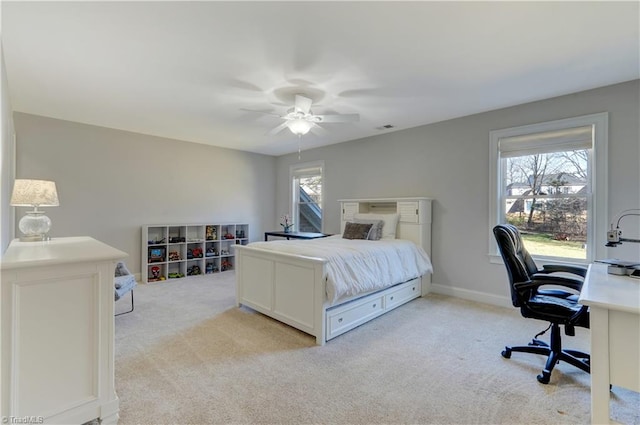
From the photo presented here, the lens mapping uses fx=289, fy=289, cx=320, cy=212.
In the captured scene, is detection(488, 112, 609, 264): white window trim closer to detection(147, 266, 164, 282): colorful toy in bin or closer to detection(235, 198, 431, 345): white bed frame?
detection(235, 198, 431, 345): white bed frame

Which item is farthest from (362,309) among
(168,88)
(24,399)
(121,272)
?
(168,88)

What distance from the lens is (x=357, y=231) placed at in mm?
4207

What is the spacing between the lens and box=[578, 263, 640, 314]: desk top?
121 centimetres

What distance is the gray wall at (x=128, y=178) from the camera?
13.4 feet

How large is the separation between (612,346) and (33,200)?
11.4 feet

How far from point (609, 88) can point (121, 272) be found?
571 centimetres

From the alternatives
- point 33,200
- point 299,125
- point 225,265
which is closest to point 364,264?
point 299,125

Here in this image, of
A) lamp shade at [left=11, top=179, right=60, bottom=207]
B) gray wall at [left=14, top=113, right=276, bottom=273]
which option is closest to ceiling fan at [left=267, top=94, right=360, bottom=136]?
lamp shade at [left=11, top=179, right=60, bottom=207]

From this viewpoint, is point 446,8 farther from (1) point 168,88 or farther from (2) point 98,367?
(2) point 98,367

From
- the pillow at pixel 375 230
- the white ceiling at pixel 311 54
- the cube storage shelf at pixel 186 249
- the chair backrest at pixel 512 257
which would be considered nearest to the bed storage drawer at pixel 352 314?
the pillow at pixel 375 230

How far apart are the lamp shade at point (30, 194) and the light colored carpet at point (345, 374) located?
4.37 ft

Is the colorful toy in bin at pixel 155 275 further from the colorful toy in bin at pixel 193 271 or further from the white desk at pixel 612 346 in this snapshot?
the white desk at pixel 612 346

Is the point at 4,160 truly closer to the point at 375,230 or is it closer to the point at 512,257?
the point at 375,230

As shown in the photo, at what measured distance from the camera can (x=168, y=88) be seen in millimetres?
3023
